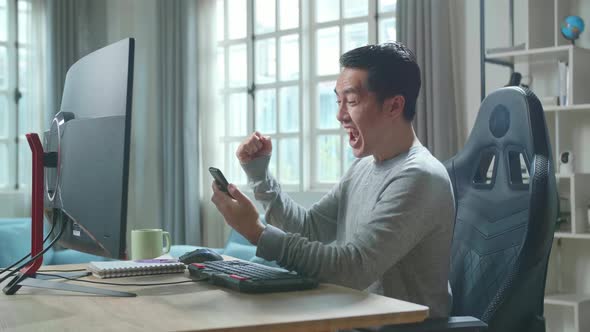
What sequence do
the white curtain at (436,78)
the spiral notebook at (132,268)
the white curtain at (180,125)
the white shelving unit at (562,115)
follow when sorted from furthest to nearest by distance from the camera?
the white curtain at (180,125) < the white curtain at (436,78) < the white shelving unit at (562,115) < the spiral notebook at (132,268)

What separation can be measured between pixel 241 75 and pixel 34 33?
1648 millimetres

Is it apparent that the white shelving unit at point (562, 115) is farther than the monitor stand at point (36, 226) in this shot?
Yes

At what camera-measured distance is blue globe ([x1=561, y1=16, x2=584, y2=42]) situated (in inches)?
129

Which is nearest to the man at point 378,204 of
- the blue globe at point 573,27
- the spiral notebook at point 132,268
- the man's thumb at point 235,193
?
the man's thumb at point 235,193

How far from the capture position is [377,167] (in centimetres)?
181

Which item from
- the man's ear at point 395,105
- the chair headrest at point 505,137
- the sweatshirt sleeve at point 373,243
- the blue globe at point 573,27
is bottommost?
the sweatshirt sleeve at point 373,243

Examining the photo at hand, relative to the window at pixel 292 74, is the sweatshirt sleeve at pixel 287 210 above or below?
below

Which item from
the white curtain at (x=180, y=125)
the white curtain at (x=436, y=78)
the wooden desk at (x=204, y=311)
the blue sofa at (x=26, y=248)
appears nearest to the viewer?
the wooden desk at (x=204, y=311)

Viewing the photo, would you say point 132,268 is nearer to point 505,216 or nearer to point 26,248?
point 505,216

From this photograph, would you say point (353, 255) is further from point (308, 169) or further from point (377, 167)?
point (308, 169)

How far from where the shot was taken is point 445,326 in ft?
4.42

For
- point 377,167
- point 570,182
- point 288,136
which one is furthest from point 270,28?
point 377,167

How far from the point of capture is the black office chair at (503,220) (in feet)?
4.81

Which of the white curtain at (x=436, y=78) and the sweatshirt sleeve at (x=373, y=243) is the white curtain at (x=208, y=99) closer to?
the white curtain at (x=436, y=78)
